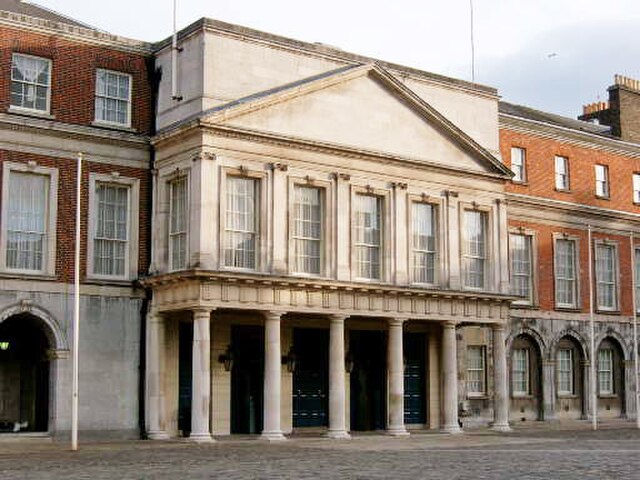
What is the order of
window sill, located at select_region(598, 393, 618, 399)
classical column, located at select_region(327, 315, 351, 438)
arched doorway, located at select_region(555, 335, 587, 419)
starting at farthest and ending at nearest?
window sill, located at select_region(598, 393, 618, 399), arched doorway, located at select_region(555, 335, 587, 419), classical column, located at select_region(327, 315, 351, 438)

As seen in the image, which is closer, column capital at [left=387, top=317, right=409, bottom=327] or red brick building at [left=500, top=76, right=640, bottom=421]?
column capital at [left=387, top=317, right=409, bottom=327]

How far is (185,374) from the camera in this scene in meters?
33.6

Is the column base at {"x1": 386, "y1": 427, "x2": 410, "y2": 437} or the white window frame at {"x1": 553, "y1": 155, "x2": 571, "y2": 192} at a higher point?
the white window frame at {"x1": 553, "y1": 155, "x2": 571, "y2": 192}

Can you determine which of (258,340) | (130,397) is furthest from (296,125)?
(130,397)

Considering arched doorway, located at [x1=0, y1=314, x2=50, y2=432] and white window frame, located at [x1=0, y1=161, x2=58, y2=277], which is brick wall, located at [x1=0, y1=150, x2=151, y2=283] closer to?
white window frame, located at [x1=0, y1=161, x2=58, y2=277]

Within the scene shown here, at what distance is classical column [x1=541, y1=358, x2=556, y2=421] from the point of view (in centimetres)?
4284

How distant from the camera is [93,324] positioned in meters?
32.2

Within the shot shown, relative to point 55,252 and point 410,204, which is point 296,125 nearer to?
point 410,204

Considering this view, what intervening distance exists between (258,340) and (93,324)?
18.9ft

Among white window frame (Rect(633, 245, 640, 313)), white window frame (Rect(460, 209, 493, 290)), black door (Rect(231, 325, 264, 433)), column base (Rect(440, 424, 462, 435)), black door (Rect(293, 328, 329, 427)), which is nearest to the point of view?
black door (Rect(231, 325, 264, 433))

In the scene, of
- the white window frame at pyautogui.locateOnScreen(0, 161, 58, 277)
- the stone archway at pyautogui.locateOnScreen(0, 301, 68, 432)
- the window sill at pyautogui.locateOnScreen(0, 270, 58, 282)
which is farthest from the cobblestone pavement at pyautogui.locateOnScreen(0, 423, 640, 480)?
the white window frame at pyautogui.locateOnScreen(0, 161, 58, 277)

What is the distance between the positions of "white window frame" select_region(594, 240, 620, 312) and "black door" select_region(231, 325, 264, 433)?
17.2 m

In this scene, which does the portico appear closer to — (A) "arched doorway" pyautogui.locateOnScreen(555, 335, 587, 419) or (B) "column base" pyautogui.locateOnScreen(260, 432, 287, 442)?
(B) "column base" pyautogui.locateOnScreen(260, 432, 287, 442)

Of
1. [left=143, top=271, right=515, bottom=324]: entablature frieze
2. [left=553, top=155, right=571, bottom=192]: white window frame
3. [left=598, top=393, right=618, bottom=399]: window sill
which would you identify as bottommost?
[left=598, top=393, right=618, bottom=399]: window sill
